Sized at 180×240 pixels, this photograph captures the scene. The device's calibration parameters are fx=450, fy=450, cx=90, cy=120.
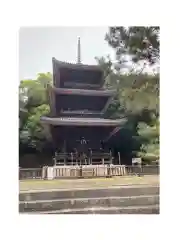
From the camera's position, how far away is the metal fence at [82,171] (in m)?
2.25

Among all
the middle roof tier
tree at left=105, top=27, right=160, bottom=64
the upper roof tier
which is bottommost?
the middle roof tier

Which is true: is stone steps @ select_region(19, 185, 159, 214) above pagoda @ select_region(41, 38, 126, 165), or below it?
below

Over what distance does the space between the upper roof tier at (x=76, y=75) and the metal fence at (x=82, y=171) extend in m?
0.41

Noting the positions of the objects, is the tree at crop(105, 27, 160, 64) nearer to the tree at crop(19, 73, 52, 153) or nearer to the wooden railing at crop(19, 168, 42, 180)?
the tree at crop(19, 73, 52, 153)

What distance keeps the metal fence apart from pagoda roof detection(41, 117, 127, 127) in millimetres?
212

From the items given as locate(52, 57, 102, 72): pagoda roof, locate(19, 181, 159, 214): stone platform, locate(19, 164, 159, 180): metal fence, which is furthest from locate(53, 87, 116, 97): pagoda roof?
locate(19, 181, 159, 214): stone platform

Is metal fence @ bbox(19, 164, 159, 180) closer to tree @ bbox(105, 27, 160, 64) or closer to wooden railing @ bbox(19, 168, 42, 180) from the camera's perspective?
wooden railing @ bbox(19, 168, 42, 180)

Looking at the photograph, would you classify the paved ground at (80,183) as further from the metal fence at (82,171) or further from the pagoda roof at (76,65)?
the pagoda roof at (76,65)

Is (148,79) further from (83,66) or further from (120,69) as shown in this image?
(83,66)

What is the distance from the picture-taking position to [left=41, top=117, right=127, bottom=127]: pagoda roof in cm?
227

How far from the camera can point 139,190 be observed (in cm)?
227

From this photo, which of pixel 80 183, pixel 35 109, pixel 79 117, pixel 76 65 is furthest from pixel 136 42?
pixel 80 183
